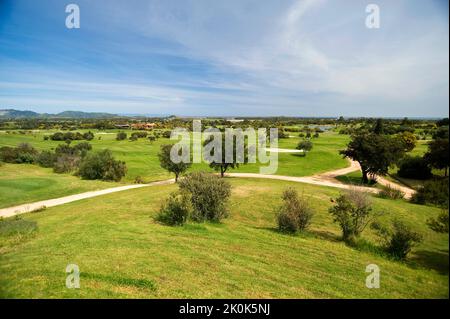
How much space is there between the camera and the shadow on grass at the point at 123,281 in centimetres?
722

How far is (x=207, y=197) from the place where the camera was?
16.4m

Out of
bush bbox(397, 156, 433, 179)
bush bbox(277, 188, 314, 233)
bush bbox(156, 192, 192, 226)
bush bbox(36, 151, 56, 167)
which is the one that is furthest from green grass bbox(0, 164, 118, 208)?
bush bbox(397, 156, 433, 179)

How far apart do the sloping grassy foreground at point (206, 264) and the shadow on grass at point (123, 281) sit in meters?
0.03

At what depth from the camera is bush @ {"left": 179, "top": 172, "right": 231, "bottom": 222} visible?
1631 cm

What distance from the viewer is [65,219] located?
1883 centimetres

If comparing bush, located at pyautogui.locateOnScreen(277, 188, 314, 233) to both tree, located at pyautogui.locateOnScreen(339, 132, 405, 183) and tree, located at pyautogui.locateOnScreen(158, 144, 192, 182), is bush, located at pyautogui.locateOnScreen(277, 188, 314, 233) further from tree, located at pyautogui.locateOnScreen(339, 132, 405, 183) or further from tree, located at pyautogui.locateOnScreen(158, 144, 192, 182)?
tree, located at pyautogui.locateOnScreen(339, 132, 405, 183)

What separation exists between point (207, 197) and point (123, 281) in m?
9.22

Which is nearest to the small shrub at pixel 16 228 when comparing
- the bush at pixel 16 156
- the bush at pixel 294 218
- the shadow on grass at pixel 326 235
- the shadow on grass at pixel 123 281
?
the shadow on grass at pixel 123 281

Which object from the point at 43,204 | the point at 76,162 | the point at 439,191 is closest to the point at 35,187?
the point at 43,204

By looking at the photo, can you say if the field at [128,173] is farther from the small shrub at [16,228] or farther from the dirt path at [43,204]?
the small shrub at [16,228]

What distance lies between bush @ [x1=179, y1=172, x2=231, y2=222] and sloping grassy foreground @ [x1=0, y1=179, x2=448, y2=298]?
1200 mm
